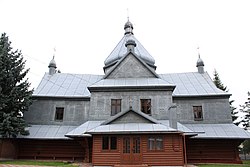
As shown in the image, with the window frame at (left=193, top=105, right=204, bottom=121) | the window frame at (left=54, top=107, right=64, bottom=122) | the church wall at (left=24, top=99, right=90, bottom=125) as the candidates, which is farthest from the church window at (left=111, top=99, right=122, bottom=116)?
the window frame at (left=193, top=105, right=204, bottom=121)

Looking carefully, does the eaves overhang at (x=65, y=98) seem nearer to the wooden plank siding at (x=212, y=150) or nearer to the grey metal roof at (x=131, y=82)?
the grey metal roof at (x=131, y=82)

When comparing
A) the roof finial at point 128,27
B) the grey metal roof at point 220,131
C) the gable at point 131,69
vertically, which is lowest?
the grey metal roof at point 220,131

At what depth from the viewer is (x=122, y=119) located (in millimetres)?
16312

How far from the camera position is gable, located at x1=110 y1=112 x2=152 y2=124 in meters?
16.2

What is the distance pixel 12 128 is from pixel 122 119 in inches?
330

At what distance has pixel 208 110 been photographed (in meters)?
20.2

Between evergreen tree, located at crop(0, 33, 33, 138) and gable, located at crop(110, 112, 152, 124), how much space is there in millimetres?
7913

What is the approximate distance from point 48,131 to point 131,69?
907 cm

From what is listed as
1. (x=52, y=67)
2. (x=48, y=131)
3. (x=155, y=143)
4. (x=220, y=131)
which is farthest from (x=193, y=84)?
(x=52, y=67)

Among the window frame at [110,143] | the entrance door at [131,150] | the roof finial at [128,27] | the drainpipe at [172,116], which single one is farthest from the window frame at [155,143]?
the roof finial at [128,27]

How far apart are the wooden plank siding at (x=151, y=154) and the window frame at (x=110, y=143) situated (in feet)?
0.57

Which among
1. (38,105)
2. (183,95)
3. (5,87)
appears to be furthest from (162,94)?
(5,87)

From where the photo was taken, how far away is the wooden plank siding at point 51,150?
63.3 ft

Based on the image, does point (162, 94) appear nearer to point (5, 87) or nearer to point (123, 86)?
point (123, 86)
